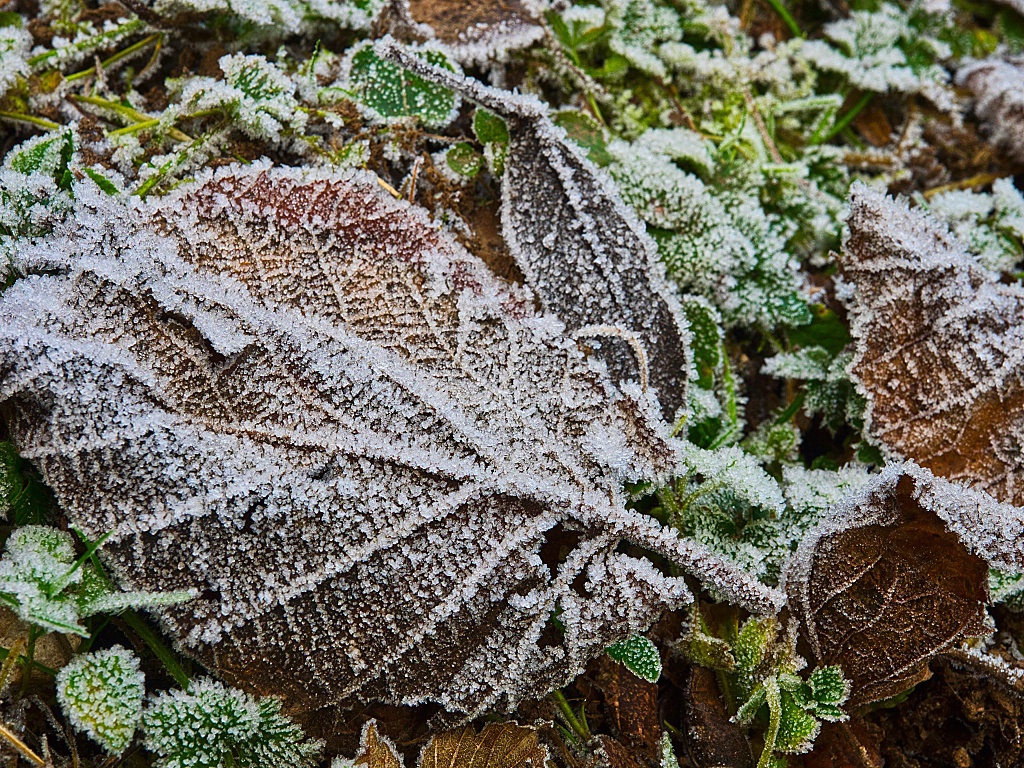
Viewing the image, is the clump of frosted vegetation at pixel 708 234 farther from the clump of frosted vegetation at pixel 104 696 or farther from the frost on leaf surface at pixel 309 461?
the clump of frosted vegetation at pixel 104 696

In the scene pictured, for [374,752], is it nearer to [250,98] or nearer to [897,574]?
[897,574]

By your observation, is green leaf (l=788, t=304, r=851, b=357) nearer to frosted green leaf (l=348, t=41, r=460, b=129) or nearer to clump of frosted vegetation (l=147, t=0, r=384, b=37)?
frosted green leaf (l=348, t=41, r=460, b=129)

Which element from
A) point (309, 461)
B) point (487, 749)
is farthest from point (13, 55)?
point (487, 749)

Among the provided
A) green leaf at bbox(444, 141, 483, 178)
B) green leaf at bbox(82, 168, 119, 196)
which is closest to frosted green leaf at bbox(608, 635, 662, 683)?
green leaf at bbox(444, 141, 483, 178)

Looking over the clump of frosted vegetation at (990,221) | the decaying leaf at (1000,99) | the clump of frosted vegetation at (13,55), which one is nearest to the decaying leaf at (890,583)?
the clump of frosted vegetation at (990,221)

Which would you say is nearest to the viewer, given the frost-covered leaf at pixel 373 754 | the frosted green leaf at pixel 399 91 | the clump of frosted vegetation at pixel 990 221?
the frost-covered leaf at pixel 373 754

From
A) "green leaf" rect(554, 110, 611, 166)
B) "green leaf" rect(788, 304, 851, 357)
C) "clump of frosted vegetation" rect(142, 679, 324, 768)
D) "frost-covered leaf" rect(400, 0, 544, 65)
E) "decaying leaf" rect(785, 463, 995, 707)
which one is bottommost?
"clump of frosted vegetation" rect(142, 679, 324, 768)
